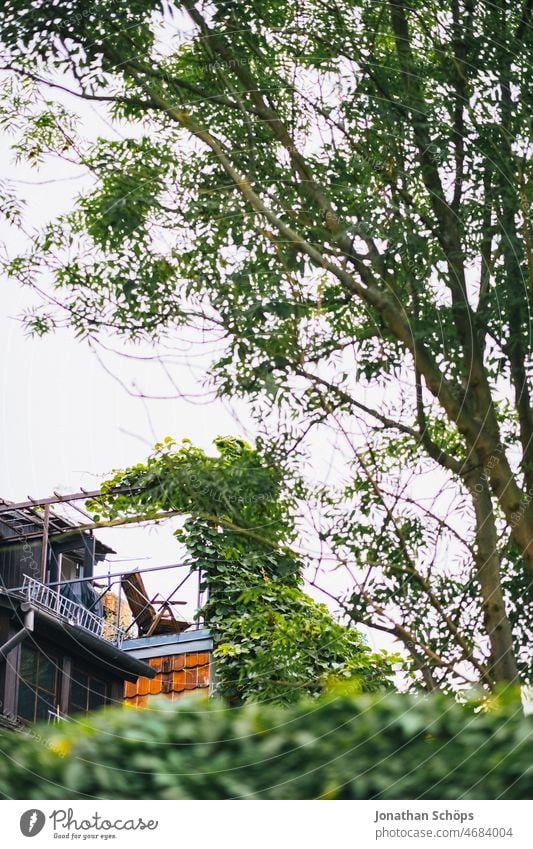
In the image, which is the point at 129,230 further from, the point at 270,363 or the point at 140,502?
the point at 140,502

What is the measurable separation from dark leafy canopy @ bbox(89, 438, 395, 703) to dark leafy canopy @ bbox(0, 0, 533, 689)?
109mm

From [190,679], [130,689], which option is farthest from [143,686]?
[190,679]

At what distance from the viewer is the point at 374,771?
2.35 meters

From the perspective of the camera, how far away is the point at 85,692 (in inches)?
117

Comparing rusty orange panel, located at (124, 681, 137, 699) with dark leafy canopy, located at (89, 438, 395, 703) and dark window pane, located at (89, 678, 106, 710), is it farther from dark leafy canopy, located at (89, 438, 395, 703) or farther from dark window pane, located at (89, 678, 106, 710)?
dark leafy canopy, located at (89, 438, 395, 703)

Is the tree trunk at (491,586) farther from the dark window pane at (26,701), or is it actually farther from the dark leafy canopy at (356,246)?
the dark window pane at (26,701)

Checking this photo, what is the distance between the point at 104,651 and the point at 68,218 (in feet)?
3.86

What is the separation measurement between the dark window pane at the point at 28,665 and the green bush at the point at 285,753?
645 mm

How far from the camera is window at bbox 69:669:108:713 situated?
2.88m

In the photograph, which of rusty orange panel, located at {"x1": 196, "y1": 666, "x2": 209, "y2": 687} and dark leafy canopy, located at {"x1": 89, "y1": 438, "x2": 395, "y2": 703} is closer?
dark leafy canopy, located at {"x1": 89, "y1": 438, "x2": 395, "y2": 703}

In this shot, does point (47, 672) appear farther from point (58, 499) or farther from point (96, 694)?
point (58, 499)

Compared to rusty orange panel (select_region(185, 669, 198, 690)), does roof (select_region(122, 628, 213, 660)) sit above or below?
above

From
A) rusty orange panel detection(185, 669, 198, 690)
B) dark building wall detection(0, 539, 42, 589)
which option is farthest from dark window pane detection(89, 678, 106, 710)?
dark building wall detection(0, 539, 42, 589)

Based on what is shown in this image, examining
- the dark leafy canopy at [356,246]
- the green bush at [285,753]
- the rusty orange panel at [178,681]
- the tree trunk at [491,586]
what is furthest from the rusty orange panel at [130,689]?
the tree trunk at [491,586]
